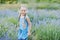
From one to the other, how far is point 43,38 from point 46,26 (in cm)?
21

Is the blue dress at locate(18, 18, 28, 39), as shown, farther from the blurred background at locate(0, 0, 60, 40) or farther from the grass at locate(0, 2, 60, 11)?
the grass at locate(0, 2, 60, 11)

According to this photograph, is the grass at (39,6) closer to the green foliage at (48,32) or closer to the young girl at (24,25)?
the young girl at (24,25)

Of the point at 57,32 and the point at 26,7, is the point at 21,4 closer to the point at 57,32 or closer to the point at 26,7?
the point at 26,7

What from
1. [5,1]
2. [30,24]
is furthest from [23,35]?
[5,1]

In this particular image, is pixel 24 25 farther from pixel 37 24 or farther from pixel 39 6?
pixel 39 6

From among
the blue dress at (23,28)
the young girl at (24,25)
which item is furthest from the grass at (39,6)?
the blue dress at (23,28)

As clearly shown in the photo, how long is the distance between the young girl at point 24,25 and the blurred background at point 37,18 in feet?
0.48

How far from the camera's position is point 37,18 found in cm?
732

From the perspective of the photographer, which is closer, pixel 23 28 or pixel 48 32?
pixel 23 28

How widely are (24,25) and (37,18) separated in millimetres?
309

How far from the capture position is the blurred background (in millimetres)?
7289

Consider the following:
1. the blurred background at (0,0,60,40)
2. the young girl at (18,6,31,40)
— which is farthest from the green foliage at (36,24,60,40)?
the young girl at (18,6,31,40)

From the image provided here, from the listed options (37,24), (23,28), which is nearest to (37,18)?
(37,24)

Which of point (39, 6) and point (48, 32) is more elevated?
point (39, 6)
